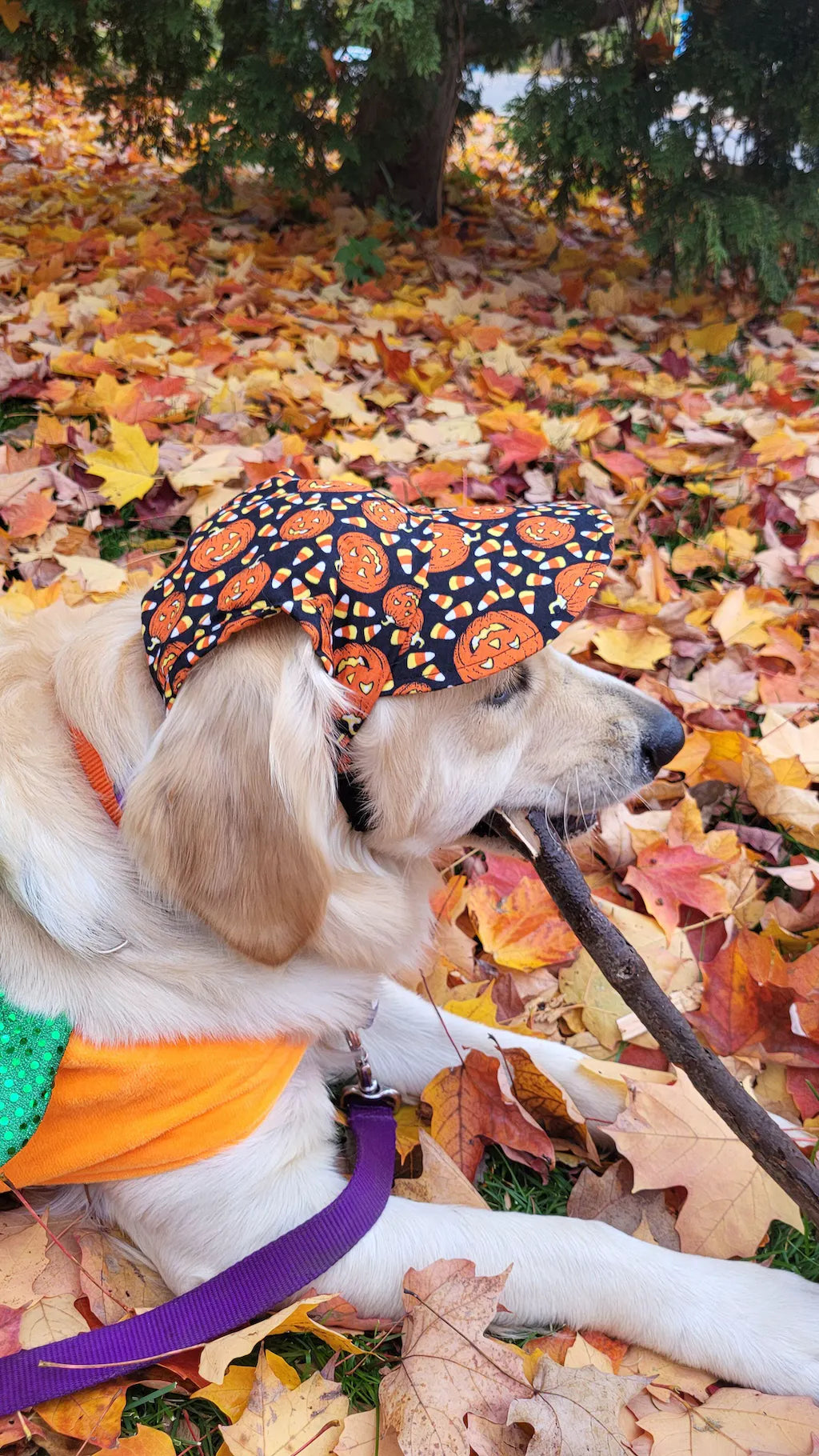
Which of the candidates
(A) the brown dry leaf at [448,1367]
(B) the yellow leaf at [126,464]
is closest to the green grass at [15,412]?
(B) the yellow leaf at [126,464]

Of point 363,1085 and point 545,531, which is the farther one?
point 363,1085

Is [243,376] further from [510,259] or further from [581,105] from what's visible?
[510,259]

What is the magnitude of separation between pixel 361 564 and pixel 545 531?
1.34 ft

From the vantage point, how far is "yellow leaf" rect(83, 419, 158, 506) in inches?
153

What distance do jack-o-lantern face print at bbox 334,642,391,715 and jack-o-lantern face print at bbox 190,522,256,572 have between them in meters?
0.26

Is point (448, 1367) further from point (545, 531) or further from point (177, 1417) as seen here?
point (545, 531)

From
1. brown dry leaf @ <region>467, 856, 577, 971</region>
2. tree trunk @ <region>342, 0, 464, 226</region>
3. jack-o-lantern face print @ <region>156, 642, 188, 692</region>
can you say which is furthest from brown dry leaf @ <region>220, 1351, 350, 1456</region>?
tree trunk @ <region>342, 0, 464, 226</region>

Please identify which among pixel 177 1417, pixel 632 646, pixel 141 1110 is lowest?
pixel 177 1417

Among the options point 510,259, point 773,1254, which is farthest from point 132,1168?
point 510,259

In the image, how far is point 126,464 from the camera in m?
3.99

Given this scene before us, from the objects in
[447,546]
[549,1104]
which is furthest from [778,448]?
[549,1104]

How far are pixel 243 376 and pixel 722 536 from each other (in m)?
2.62

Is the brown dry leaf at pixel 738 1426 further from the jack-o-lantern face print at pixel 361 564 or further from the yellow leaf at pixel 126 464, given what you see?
the yellow leaf at pixel 126 464

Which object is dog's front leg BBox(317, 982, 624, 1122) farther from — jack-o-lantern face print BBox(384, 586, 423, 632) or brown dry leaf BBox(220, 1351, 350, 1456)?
jack-o-lantern face print BBox(384, 586, 423, 632)
